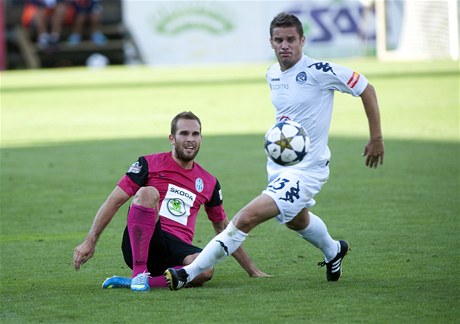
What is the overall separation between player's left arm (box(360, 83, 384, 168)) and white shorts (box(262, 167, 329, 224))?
38 cm

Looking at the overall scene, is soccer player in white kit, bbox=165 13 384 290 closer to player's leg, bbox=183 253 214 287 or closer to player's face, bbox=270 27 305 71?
player's face, bbox=270 27 305 71

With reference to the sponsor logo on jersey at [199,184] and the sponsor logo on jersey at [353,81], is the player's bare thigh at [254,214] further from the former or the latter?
the sponsor logo on jersey at [353,81]

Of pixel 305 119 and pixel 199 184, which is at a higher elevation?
pixel 305 119

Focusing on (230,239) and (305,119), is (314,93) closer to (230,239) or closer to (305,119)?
(305,119)

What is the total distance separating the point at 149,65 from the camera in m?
36.1

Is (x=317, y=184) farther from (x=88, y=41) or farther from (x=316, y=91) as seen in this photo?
(x=88, y=41)

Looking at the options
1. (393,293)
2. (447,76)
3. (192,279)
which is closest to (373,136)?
(393,293)

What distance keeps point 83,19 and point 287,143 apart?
30.8 m

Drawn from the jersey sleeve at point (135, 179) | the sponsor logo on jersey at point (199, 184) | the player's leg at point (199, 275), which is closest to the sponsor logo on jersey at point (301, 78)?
the sponsor logo on jersey at point (199, 184)

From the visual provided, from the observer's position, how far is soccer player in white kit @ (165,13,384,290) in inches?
269

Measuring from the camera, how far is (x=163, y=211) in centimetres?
734

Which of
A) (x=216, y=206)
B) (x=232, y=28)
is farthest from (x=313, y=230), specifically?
(x=232, y=28)

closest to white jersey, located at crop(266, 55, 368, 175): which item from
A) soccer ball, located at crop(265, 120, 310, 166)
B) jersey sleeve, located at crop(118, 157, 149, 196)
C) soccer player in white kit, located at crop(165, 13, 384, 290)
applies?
soccer player in white kit, located at crop(165, 13, 384, 290)

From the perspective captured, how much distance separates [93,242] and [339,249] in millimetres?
1887
